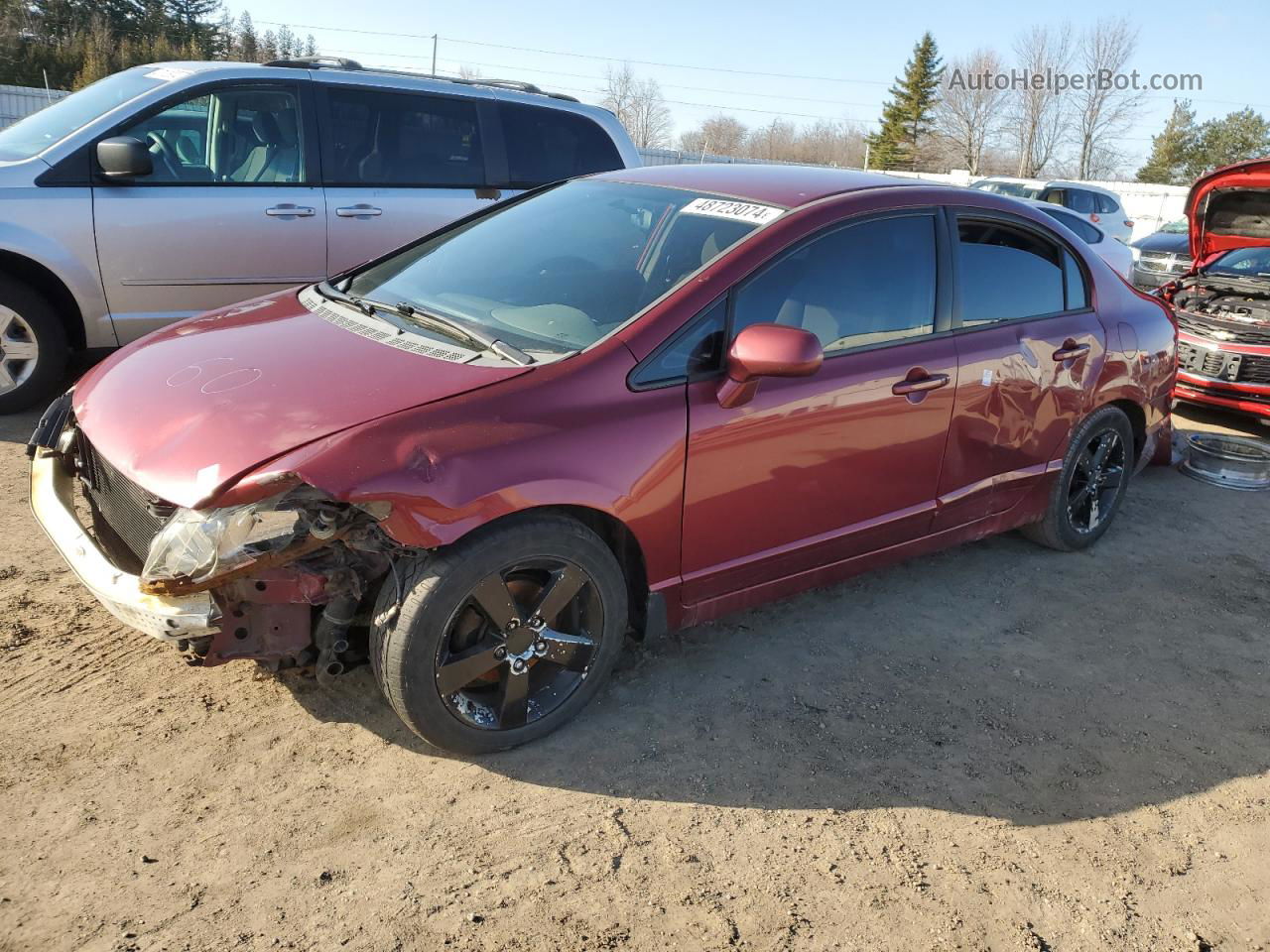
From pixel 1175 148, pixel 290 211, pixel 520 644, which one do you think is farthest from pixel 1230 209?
pixel 1175 148

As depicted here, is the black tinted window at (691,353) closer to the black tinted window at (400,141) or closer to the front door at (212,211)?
the front door at (212,211)

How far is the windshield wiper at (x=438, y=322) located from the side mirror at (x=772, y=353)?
653 millimetres

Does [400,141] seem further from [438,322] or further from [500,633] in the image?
[500,633]

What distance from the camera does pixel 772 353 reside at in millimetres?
2957

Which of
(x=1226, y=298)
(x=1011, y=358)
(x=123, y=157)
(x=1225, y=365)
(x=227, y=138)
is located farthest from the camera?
(x=1226, y=298)

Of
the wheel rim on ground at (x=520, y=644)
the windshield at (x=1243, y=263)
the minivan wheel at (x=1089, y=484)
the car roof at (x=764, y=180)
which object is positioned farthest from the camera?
the windshield at (x=1243, y=263)

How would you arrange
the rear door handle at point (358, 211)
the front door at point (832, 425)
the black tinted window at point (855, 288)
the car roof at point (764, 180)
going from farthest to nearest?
1. the rear door handle at point (358, 211)
2. the car roof at point (764, 180)
3. the black tinted window at point (855, 288)
4. the front door at point (832, 425)

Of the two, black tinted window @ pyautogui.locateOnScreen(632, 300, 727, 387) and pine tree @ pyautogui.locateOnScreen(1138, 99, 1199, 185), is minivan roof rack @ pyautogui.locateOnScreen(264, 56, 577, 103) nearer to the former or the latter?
black tinted window @ pyautogui.locateOnScreen(632, 300, 727, 387)

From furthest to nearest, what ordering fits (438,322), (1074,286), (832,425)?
1. (1074,286)
2. (832,425)
3. (438,322)

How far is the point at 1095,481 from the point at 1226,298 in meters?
4.38

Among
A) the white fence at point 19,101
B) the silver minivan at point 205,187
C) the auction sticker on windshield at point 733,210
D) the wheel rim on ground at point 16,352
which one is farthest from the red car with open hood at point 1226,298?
the white fence at point 19,101

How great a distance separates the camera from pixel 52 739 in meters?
2.84

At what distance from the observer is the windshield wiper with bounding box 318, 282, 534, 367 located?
3.00 metres

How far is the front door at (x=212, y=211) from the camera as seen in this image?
217 inches
